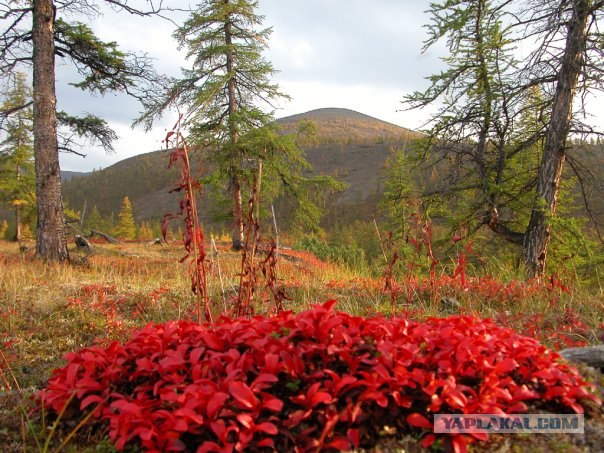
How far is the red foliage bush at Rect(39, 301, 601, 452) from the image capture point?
5.64ft

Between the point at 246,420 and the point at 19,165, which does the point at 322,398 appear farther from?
the point at 19,165

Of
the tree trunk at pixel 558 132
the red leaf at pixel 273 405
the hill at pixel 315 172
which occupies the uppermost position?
the hill at pixel 315 172

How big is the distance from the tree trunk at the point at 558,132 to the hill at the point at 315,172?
6097cm

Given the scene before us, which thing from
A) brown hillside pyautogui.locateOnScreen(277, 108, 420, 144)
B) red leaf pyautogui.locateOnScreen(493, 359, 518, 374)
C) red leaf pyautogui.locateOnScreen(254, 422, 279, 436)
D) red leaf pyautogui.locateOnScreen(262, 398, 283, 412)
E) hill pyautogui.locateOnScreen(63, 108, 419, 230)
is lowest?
red leaf pyautogui.locateOnScreen(254, 422, 279, 436)

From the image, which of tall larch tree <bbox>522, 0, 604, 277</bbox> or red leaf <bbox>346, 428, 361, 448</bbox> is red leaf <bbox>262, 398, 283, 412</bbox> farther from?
tall larch tree <bbox>522, 0, 604, 277</bbox>

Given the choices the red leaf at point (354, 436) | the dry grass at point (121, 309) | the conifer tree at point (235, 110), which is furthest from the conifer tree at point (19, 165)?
the red leaf at point (354, 436)

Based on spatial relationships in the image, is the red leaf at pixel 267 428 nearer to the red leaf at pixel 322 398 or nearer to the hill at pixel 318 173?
the red leaf at pixel 322 398

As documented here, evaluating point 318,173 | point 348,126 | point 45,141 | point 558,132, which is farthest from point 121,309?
point 348,126

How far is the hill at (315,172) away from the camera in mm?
79750

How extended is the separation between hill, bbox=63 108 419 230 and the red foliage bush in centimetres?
6779

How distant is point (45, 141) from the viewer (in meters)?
9.73

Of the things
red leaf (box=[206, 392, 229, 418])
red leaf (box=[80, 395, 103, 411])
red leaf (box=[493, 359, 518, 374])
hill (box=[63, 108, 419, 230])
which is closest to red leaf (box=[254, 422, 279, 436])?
red leaf (box=[206, 392, 229, 418])

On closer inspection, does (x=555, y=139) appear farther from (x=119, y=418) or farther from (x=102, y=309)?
(x=119, y=418)

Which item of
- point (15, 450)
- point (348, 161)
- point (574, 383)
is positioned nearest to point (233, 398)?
point (15, 450)
